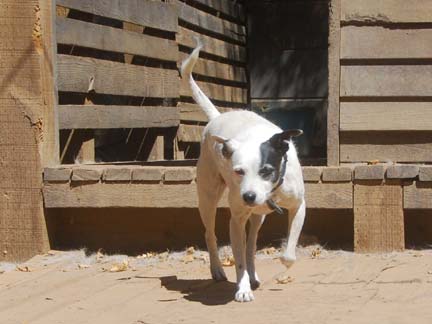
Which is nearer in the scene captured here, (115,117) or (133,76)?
(115,117)

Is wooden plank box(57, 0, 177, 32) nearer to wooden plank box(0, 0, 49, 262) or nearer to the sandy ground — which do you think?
wooden plank box(0, 0, 49, 262)

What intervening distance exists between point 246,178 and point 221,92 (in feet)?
25.0

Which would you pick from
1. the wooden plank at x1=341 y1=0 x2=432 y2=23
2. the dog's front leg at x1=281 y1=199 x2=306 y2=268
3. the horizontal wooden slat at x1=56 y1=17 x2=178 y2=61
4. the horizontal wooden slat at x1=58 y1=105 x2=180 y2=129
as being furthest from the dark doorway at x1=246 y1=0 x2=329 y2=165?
the dog's front leg at x1=281 y1=199 x2=306 y2=268

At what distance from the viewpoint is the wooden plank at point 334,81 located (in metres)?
7.10

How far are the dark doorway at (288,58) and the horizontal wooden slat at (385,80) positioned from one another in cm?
648

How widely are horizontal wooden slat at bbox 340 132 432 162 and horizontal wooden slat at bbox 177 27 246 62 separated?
366cm

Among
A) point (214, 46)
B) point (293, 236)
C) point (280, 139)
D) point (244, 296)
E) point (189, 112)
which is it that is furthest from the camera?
point (214, 46)

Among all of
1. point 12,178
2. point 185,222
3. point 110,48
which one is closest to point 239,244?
point 185,222

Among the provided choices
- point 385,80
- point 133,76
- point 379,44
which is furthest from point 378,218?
point 133,76

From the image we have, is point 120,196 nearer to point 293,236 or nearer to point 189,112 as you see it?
point 293,236

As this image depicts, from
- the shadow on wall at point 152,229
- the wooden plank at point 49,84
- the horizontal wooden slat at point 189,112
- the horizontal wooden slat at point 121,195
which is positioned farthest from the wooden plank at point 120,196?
the horizontal wooden slat at point 189,112

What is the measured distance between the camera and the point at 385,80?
7.17 m

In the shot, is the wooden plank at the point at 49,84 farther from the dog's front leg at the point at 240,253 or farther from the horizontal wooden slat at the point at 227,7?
the horizontal wooden slat at the point at 227,7

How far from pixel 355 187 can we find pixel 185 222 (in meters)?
1.40
